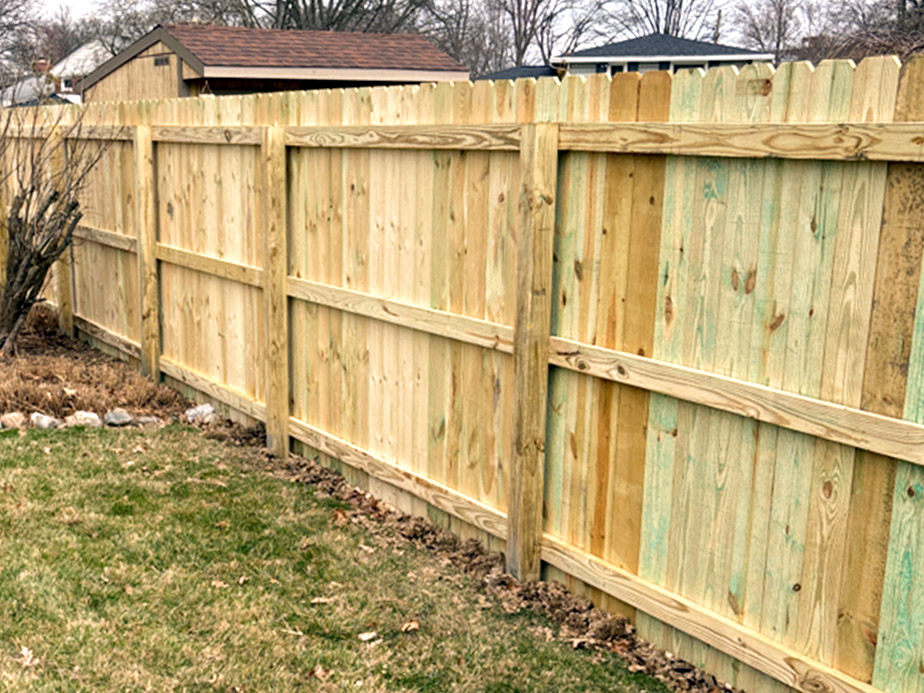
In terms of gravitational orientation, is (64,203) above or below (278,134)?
below

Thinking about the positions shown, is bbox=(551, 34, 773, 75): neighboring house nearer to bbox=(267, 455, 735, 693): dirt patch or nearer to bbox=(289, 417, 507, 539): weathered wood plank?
bbox=(289, 417, 507, 539): weathered wood plank

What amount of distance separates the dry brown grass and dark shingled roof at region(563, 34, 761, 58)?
26969 millimetres

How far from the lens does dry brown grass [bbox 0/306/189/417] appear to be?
722 centimetres

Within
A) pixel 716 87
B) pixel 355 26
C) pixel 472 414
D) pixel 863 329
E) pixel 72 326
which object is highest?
pixel 355 26

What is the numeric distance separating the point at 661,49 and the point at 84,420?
97.4ft

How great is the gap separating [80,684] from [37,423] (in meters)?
3.60

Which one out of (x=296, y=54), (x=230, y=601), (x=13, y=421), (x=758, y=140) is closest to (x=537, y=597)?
(x=230, y=601)

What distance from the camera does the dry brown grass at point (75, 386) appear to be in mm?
7223

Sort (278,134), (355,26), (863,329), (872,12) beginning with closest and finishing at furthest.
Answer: (863,329)
(278,134)
(872,12)
(355,26)

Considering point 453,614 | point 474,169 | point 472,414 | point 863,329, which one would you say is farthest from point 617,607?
point 474,169

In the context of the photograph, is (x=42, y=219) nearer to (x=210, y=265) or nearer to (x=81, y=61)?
(x=210, y=265)

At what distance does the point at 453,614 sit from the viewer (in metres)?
4.37

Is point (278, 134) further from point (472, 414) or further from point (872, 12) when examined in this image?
point (872, 12)

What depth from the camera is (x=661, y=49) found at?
33406 millimetres
